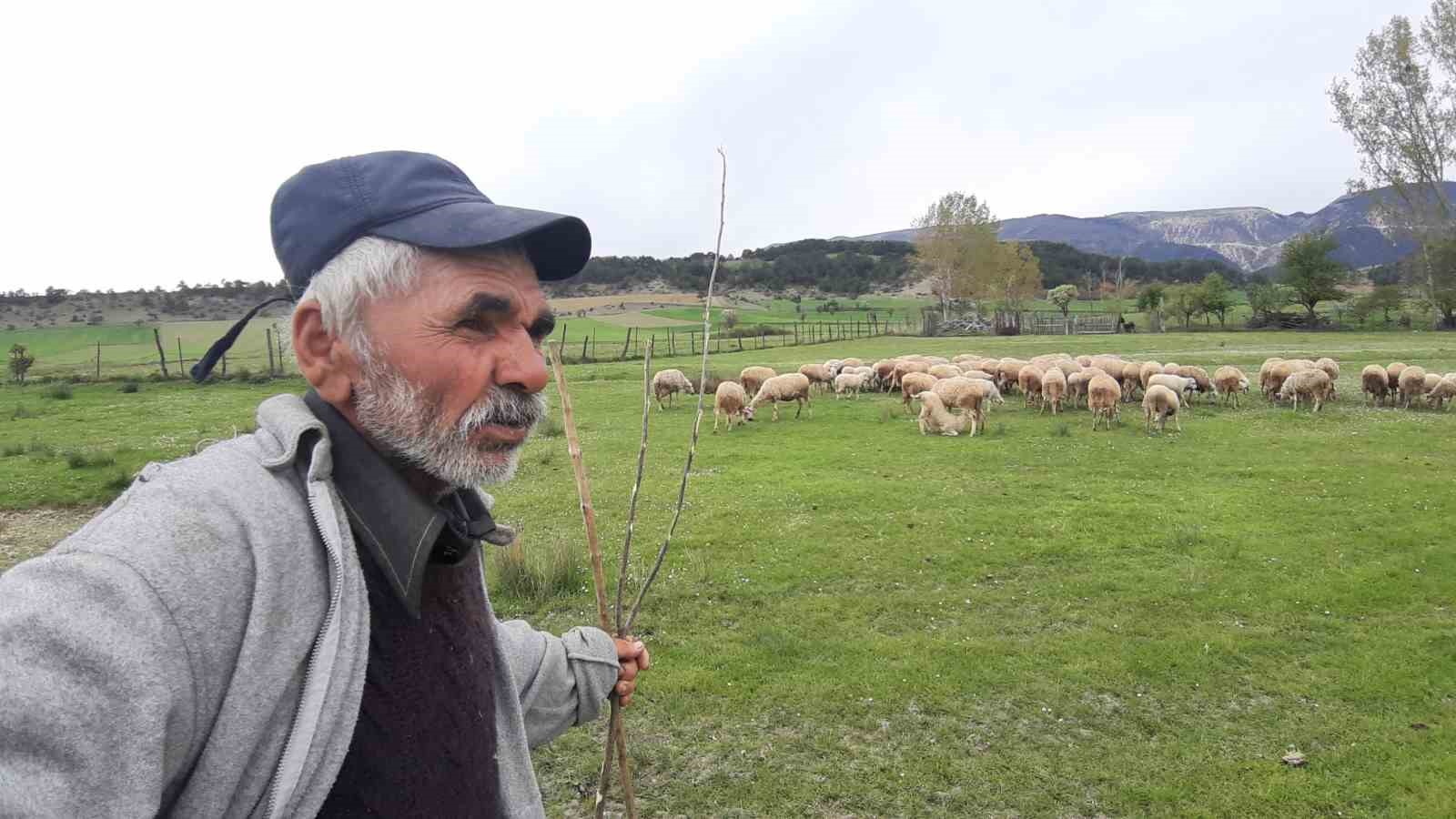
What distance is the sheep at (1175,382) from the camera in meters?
18.7

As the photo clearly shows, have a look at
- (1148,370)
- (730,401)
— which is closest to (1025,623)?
(730,401)

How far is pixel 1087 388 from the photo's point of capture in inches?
754

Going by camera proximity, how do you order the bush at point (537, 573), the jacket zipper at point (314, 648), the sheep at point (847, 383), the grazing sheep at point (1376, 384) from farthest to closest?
1. the sheep at point (847, 383)
2. the grazing sheep at point (1376, 384)
3. the bush at point (537, 573)
4. the jacket zipper at point (314, 648)

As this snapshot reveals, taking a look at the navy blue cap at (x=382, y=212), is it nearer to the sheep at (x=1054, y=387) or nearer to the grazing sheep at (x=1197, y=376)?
the sheep at (x=1054, y=387)

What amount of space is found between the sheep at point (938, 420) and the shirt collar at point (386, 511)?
1653 centimetres

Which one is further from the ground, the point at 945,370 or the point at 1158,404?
the point at 945,370

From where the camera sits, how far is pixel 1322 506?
10.3m

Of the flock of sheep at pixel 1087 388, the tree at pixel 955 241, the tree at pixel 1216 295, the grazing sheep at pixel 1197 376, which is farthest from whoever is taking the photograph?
the tree at pixel 955 241

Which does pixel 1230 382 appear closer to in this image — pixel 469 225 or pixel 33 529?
pixel 469 225

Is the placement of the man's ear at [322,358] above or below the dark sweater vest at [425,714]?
above

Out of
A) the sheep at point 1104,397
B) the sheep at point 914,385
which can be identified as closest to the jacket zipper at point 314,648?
the sheep at point 1104,397

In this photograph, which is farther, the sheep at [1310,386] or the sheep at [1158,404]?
the sheep at [1310,386]

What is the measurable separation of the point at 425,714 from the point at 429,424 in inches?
22.1

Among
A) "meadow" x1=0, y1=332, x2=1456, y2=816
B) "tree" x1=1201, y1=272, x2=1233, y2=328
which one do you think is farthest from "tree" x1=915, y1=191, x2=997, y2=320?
"meadow" x1=0, y1=332, x2=1456, y2=816
